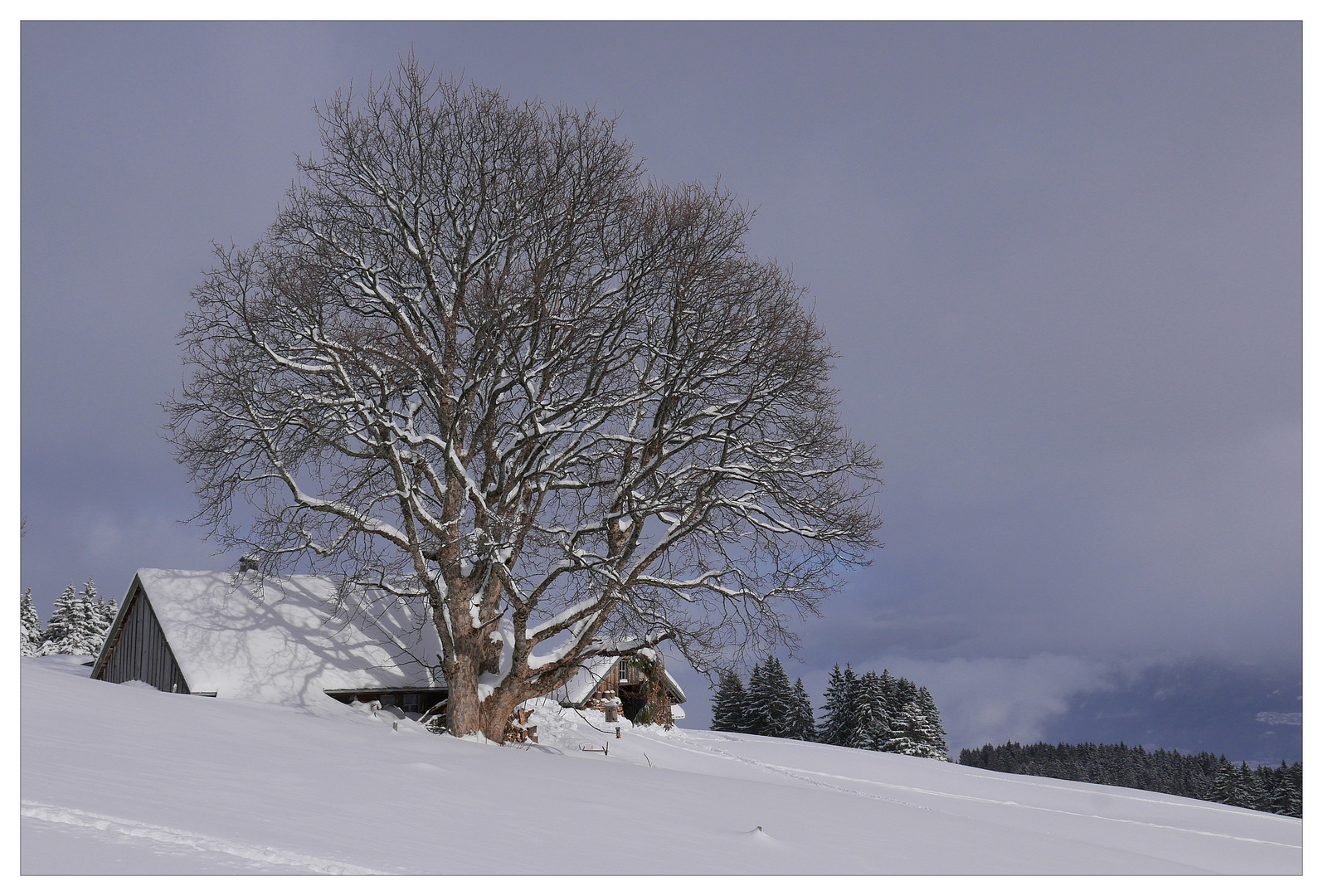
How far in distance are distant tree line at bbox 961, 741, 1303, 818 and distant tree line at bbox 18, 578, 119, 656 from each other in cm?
5040

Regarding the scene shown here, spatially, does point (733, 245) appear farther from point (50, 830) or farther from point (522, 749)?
point (50, 830)

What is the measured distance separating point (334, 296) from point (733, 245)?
8115 millimetres

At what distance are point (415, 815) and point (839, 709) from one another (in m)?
50.8

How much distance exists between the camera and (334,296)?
51.7ft

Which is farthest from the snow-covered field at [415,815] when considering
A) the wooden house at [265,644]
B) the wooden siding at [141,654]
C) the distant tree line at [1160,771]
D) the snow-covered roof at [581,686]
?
the distant tree line at [1160,771]

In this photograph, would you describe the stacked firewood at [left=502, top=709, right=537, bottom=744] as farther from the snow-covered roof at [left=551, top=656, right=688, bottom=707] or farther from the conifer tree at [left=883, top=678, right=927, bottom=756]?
the conifer tree at [left=883, top=678, right=927, bottom=756]

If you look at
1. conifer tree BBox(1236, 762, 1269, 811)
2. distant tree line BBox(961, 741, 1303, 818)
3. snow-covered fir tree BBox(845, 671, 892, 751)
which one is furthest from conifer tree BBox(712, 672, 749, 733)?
conifer tree BBox(1236, 762, 1269, 811)

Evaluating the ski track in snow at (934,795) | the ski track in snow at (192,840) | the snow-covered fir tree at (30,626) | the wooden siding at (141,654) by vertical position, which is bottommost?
the ski track in snow at (192,840)

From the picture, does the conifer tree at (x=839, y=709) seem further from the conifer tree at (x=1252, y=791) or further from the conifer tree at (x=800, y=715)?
the conifer tree at (x=1252, y=791)

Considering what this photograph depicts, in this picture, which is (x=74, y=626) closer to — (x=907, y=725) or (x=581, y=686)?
(x=581, y=686)

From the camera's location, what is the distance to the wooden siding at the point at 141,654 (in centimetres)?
1808

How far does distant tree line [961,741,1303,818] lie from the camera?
147ft

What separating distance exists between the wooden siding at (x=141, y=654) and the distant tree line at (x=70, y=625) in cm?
3103

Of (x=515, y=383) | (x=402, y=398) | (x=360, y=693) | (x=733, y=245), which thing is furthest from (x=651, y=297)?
(x=360, y=693)
